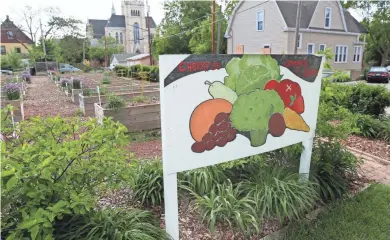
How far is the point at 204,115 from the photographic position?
212cm

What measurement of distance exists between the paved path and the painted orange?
2.78m

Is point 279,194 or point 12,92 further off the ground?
point 12,92

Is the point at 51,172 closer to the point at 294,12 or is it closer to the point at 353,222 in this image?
the point at 353,222

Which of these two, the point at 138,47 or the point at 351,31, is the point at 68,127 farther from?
the point at 138,47

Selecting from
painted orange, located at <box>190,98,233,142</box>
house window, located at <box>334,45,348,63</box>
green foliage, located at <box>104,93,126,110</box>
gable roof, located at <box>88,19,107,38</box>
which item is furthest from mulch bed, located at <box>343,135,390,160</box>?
gable roof, located at <box>88,19,107,38</box>

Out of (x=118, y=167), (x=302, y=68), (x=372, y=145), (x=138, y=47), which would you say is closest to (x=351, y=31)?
(x=372, y=145)

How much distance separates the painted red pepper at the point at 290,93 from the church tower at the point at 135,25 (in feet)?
219

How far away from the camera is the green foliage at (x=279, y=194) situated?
98.8 inches

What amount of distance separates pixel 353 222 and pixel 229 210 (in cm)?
126

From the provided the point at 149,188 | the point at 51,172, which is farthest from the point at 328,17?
Result: the point at 51,172

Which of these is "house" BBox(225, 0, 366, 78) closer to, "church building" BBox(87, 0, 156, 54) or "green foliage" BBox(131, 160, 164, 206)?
"green foliage" BBox(131, 160, 164, 206)

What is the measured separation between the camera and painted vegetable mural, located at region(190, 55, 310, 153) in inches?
84.3

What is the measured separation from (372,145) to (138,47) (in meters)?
67.1

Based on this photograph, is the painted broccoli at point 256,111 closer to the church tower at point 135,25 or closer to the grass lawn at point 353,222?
the grass lawn at point 353,222
